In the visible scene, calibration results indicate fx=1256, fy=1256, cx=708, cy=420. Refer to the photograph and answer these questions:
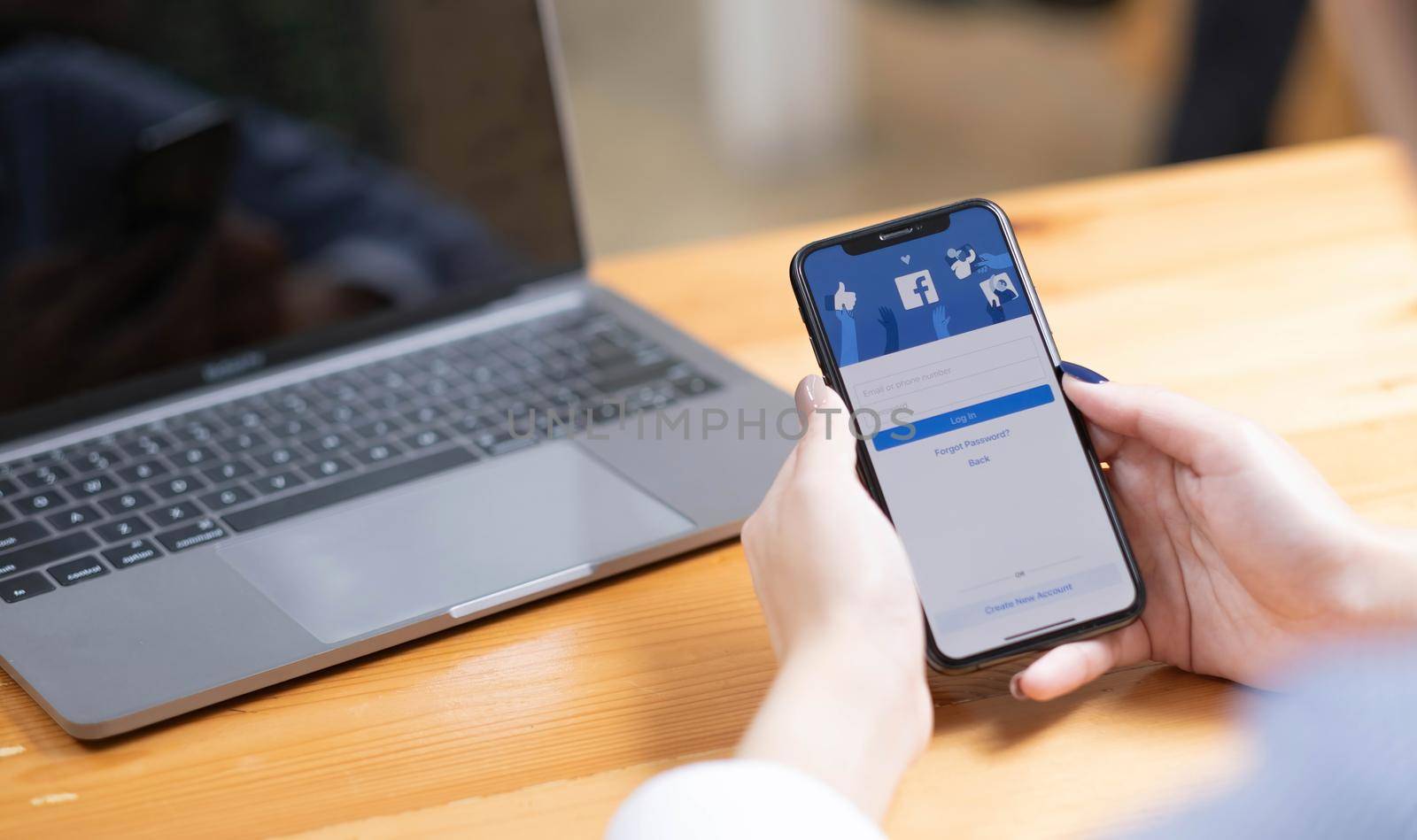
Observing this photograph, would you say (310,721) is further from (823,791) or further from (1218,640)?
(1218,640)

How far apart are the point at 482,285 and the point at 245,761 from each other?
15.9 inches

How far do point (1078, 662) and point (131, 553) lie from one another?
45 cm

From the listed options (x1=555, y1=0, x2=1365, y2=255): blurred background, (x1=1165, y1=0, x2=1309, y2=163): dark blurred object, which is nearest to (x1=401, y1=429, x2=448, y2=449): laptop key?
(x1=1165, y1=0, x2=1309, y2=163): dark blurred object

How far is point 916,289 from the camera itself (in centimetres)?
59

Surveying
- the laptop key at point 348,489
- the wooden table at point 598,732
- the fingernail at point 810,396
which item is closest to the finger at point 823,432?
the fingernail at point 810,396

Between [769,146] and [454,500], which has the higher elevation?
[454,500]

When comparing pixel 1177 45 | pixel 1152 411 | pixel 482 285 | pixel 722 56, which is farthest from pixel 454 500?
pixel 722 56

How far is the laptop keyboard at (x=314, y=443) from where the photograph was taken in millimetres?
637

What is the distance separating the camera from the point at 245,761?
20.7 inches

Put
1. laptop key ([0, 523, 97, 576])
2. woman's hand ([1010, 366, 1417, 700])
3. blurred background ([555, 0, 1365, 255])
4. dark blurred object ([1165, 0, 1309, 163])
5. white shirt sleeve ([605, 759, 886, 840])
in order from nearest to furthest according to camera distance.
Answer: white shirt sleeve ([605, 759, 886, 840])
woman's hand ([1010, 366, 1417, 700])
laptop key ([0, 523, 97, 576])
dark blurred object ([1165, 0, 1309, 163])
blurred background ([555, 0, 1365, 255])

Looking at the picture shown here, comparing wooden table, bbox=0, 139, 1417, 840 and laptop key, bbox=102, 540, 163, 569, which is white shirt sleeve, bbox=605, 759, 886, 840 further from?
laptop key, bbox=102, 540, 163, 569

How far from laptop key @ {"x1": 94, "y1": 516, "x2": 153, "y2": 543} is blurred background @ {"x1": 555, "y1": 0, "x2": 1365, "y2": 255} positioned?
2030 millimetres

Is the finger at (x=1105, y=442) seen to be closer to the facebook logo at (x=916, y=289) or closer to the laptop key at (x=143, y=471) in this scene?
the facebook logo at (x=916, y=289)

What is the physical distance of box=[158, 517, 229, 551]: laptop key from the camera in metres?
0.63
